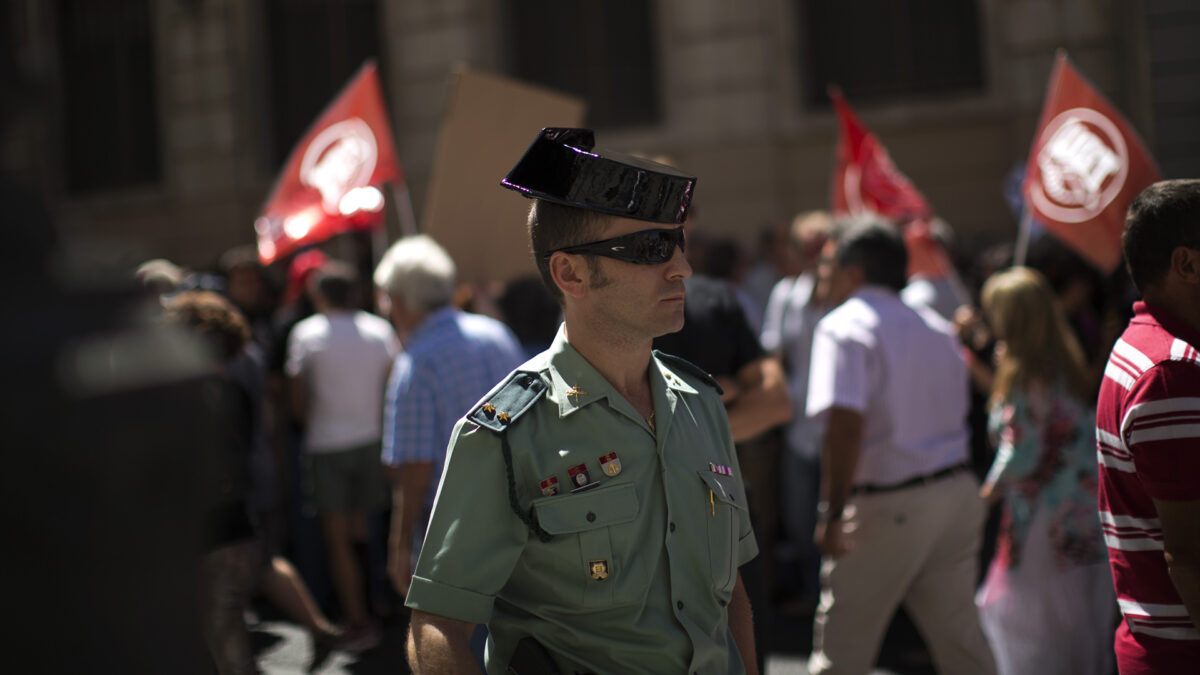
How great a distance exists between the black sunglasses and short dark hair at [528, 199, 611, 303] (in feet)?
0.05

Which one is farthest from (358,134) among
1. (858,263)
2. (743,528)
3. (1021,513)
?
(743,528)

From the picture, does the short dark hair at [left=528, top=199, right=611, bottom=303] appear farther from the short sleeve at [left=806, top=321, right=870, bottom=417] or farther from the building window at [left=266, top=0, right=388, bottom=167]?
the building window at [left=266, top=0, right=388, bottom=167]

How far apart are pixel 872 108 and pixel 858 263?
8.54 meters

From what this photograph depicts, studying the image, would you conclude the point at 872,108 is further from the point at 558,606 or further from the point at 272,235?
the point at 558,606

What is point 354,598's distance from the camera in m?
6.25

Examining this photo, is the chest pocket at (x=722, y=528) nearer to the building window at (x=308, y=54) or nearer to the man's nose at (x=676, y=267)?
the man's nose at (x=676, y=267)

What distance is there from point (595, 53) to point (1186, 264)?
11502 mm

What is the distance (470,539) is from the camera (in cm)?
197

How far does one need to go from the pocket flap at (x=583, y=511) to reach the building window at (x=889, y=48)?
11162 mm

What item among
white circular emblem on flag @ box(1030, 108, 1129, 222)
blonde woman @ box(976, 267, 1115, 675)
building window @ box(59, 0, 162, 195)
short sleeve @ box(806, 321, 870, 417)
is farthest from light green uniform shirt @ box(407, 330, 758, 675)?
building window @ box(59, 0, 162, 195)

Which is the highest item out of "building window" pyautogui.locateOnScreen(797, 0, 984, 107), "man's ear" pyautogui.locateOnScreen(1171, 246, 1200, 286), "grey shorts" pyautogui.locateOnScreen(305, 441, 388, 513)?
"building window" pyautogui.locateOnScreen(797, 0, 984, 107)

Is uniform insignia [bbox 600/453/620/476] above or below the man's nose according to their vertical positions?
below

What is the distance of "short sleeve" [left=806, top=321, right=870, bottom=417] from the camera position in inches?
158

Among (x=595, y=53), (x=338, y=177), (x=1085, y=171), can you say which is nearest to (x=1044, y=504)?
(x=1085, y=171)
